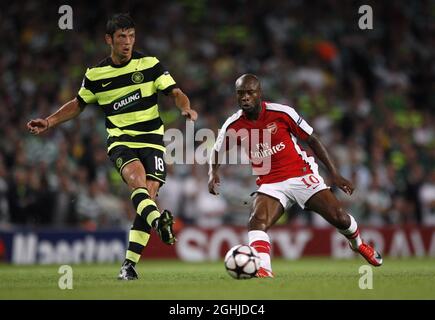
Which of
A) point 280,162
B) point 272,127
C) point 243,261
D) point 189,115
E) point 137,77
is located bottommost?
→ point 243,261

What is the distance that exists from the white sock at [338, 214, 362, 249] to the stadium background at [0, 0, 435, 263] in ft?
21.9

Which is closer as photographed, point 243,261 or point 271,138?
point 243,261

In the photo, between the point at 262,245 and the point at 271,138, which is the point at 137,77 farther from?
the point at 262,245

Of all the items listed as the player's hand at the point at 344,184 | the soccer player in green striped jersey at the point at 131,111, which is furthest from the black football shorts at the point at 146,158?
the player's hand at the point at 344,184

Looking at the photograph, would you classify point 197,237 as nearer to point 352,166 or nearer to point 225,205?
point 225,205

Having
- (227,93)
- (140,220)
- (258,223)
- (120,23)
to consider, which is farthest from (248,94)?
(227,93)

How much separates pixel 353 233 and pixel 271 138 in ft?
4.64

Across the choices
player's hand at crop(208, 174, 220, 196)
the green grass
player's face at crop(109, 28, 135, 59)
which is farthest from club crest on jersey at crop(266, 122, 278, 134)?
player's face at crop(109, 28, 135, 59)

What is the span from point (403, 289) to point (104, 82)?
3797mm

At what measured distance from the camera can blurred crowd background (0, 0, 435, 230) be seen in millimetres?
16812

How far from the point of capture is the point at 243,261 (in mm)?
8398

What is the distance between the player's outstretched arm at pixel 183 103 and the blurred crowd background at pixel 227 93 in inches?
270

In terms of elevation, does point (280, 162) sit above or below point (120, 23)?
below

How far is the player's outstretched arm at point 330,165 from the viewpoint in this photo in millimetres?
9297
